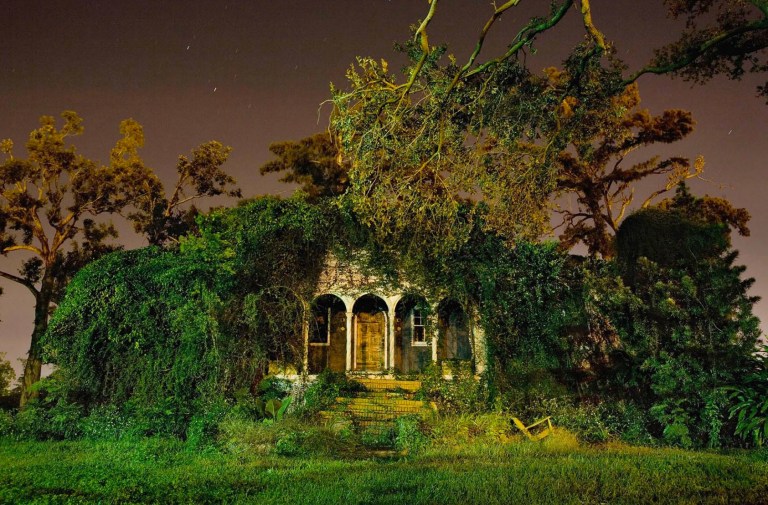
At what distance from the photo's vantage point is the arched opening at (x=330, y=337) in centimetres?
1927

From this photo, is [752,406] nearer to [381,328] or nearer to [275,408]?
[275,408]

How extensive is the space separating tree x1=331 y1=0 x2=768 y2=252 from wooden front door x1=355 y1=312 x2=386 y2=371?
961 centimetres

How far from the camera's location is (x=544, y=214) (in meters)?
10.9

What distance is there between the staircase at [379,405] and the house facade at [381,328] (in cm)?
71

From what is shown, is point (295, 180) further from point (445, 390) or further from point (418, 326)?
point (445, 390)

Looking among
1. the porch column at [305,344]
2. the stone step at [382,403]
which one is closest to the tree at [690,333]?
the stone step at [382,403]

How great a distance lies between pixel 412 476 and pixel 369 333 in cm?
1202

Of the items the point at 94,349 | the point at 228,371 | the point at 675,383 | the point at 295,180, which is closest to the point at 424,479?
the point at 675,383

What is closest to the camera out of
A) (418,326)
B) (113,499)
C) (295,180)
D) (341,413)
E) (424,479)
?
(113,499)

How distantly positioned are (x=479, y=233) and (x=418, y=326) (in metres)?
5.45

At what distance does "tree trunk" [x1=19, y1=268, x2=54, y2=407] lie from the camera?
81.4 feet

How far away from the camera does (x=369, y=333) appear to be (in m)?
20.1

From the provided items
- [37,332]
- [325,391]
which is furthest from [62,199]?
[325,391]

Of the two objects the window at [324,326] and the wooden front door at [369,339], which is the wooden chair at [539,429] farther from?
the window at [324,326]
